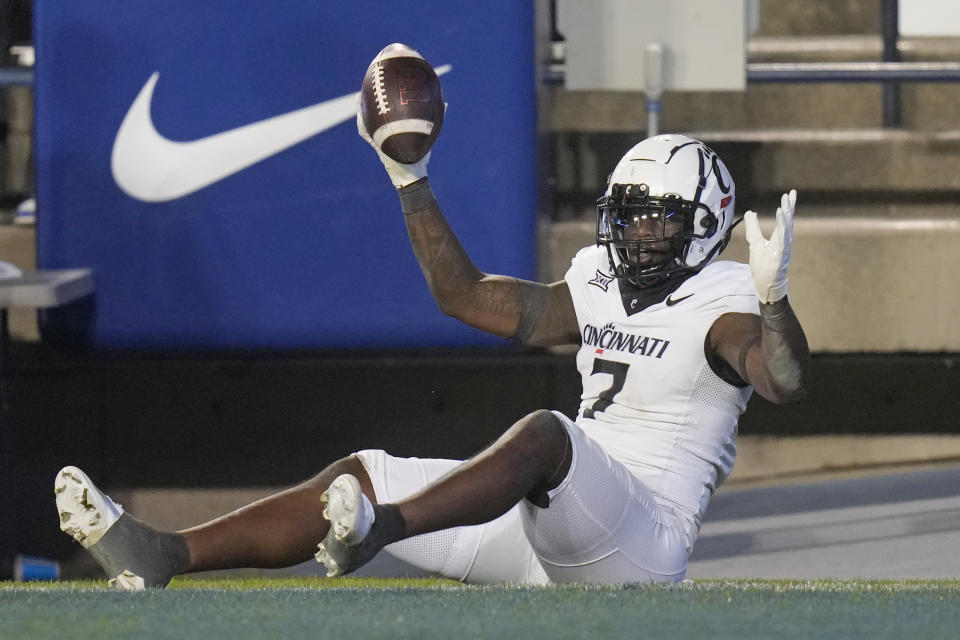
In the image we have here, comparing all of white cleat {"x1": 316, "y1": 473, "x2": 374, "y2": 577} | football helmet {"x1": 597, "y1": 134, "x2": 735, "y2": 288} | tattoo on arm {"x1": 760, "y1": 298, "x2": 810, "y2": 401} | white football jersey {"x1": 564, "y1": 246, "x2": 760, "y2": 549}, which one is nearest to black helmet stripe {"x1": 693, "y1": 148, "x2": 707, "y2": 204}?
football helmet {"x1": 597, "y1": 134, "x2": 735, "y2": 288}

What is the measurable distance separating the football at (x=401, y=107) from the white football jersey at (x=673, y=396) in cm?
56

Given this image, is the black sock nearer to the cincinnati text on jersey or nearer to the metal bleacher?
the cincinnati text on jersey

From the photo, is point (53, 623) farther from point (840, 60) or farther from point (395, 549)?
point (840, 60)

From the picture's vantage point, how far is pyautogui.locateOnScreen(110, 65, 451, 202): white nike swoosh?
4.13m

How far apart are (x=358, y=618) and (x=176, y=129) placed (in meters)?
2.42

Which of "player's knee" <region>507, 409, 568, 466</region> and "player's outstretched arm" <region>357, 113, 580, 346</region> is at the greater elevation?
"player's outstretched arm" <region>357, 113, 580, 346</region>

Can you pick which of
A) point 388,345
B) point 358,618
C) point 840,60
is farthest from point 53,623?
point 840,60

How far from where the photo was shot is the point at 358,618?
208cm

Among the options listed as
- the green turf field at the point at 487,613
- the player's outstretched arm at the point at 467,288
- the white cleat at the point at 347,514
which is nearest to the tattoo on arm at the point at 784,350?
the green turf field at the point at 487,613

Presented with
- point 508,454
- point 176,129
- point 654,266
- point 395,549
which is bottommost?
point 395,549

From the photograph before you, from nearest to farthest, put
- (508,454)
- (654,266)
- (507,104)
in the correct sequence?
(508,454) → (654,266) → (507,104)

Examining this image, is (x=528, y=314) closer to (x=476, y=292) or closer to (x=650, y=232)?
(x=476, y=292)

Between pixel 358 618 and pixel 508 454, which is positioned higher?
pixel 508 454

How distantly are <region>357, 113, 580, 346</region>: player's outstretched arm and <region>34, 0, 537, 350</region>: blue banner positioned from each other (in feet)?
3.51
